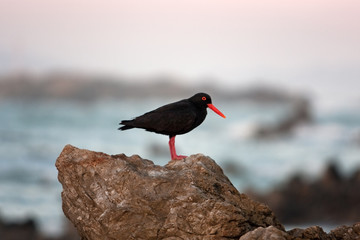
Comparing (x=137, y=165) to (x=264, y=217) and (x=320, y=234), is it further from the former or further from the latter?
(x=320, y=234)

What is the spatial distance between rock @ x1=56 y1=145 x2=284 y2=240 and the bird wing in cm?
215

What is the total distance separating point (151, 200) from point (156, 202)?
8 cm

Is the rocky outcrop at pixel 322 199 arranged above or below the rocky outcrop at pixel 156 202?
below

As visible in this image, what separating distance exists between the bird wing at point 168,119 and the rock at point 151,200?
215 cm

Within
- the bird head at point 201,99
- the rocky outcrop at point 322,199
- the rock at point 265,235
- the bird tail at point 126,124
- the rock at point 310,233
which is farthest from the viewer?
the rocky outcrop at point 322,199

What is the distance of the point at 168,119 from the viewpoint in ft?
40.2

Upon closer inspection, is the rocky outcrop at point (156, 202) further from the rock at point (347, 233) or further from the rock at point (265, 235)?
the rock at point (265, 235)

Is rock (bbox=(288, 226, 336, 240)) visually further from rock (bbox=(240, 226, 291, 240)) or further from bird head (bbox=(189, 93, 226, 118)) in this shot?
bird head (bbox=(189, 93, 226, 118))

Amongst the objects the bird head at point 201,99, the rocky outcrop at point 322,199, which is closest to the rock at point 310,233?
the bird head at point 201,99

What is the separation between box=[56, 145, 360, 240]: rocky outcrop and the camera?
9055 mm

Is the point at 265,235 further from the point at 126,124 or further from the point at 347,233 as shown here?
the point at 126,124

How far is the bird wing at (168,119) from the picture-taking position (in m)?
12.2

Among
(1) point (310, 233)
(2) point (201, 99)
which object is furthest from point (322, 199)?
(1) point (310, 233)

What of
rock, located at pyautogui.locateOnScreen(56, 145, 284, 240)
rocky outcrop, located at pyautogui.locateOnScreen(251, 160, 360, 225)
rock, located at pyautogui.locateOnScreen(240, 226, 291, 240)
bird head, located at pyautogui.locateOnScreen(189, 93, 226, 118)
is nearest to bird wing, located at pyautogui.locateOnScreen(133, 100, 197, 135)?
bird head, located at pyautogui.locateOnScreen(189, 93, 226, 118)
